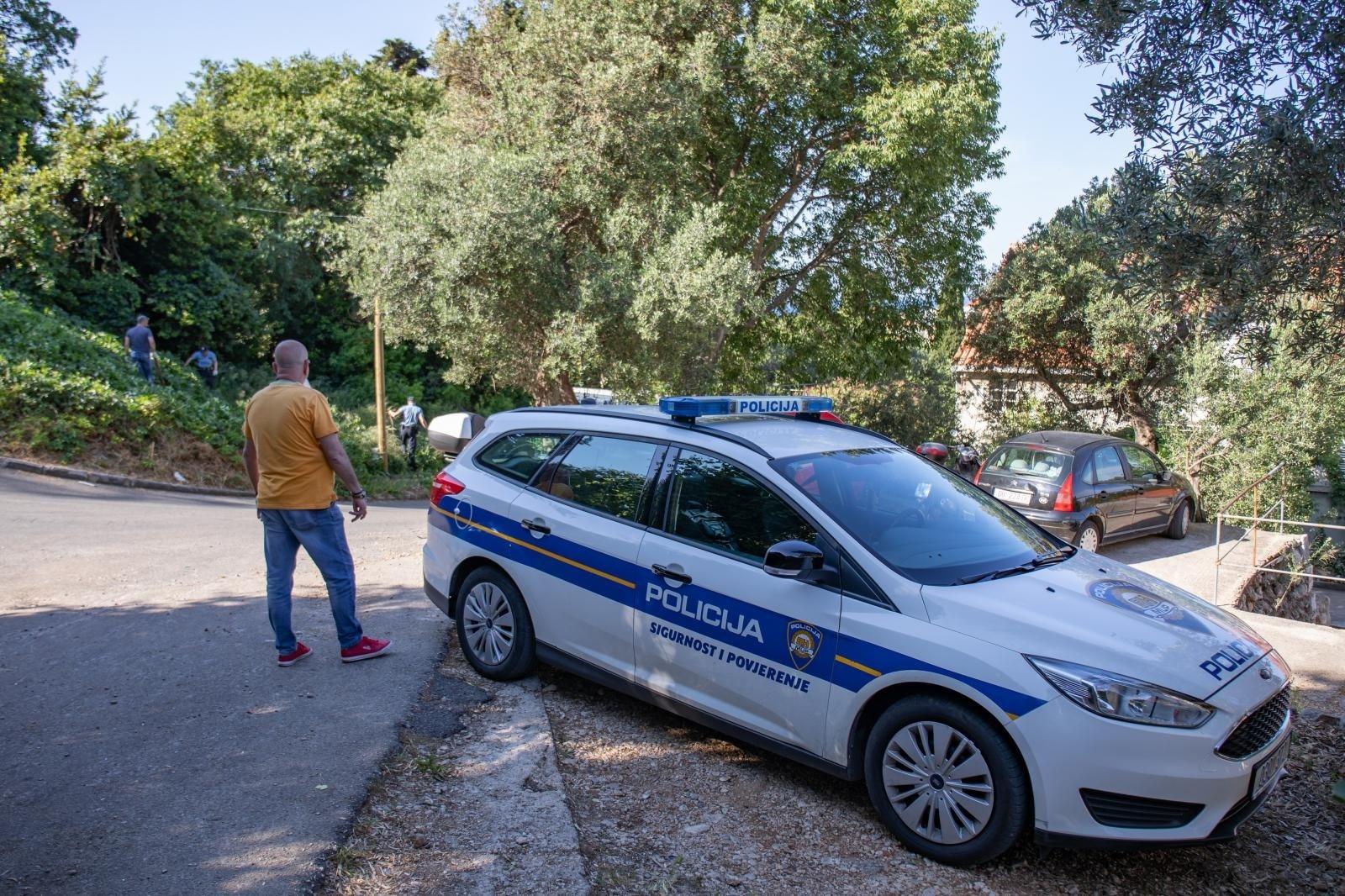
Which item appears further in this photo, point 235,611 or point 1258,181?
point 235,611

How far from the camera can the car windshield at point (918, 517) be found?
4219 millimetres

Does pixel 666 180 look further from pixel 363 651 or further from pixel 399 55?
pixel 399 55

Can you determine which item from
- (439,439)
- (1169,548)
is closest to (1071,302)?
(1169,548)

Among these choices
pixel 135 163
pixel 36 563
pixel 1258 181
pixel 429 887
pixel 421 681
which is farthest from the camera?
pixel 135 163

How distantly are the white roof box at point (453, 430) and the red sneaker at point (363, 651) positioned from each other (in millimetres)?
2207

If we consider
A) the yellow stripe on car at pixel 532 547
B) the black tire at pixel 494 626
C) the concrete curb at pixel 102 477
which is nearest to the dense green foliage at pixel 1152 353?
the yellow stripe on car at pixel 532 547

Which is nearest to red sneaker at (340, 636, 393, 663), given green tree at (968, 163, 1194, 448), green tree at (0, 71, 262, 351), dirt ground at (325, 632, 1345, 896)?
dirt ground at (325, 632, 1345, 896)

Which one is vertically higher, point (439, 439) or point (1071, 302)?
point (1071, 302)

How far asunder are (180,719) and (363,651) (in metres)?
1.18

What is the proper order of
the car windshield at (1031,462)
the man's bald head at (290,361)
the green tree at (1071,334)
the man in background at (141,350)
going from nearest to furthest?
the man's bald head at (290,361), the car windshield at (1031,462), the man in background at (141,350), the green tree at (1071,334)

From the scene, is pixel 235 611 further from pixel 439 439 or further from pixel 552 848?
pixel 552 848

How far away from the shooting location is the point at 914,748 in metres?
3.78

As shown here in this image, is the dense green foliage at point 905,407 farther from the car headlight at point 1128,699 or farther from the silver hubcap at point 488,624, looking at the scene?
the car headlight at point 1128,699

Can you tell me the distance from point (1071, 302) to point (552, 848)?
20.3 m
